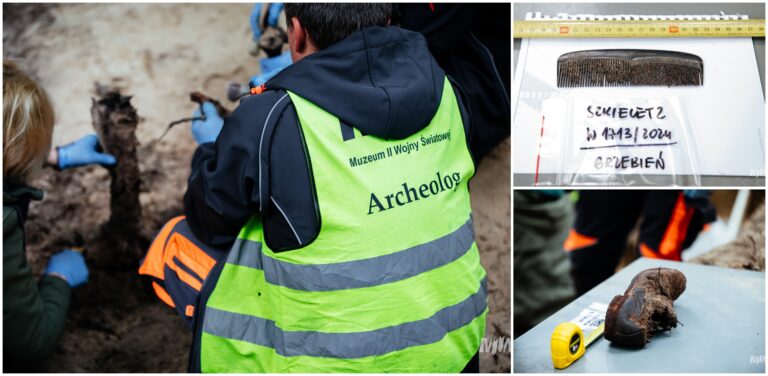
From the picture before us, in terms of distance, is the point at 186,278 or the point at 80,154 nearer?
the point at 186,278

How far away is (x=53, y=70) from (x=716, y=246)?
2929 mm

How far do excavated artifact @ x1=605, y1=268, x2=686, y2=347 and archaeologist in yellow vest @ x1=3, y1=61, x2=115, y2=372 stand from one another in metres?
1.42

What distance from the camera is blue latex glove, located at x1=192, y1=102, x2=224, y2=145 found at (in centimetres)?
212

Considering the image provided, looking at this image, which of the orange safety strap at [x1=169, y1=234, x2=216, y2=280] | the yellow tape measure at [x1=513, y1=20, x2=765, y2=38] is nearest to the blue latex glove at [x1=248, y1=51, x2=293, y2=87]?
the orange safety strap at [x1=169, y1=234, x2=216, y2=280]

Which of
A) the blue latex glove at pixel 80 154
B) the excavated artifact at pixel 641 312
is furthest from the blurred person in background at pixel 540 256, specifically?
the blue latex glove at pixel 80 154

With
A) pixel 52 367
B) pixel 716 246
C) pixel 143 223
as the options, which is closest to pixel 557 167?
pixel 143 223

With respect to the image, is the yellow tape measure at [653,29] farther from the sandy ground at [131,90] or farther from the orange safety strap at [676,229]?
the orange safety strap at [676,229]

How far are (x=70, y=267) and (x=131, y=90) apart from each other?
59 cm

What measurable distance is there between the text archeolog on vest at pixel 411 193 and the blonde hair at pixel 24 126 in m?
0.96

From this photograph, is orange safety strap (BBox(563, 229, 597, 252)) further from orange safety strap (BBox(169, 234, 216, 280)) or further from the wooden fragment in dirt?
orange safety strap (BBox(169, 234, 216, 280))

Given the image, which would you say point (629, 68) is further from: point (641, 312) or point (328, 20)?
point (328, 20)

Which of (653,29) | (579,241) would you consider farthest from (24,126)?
(579,241)

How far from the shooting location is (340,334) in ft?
4.86

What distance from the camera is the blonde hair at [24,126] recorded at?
177 cm
